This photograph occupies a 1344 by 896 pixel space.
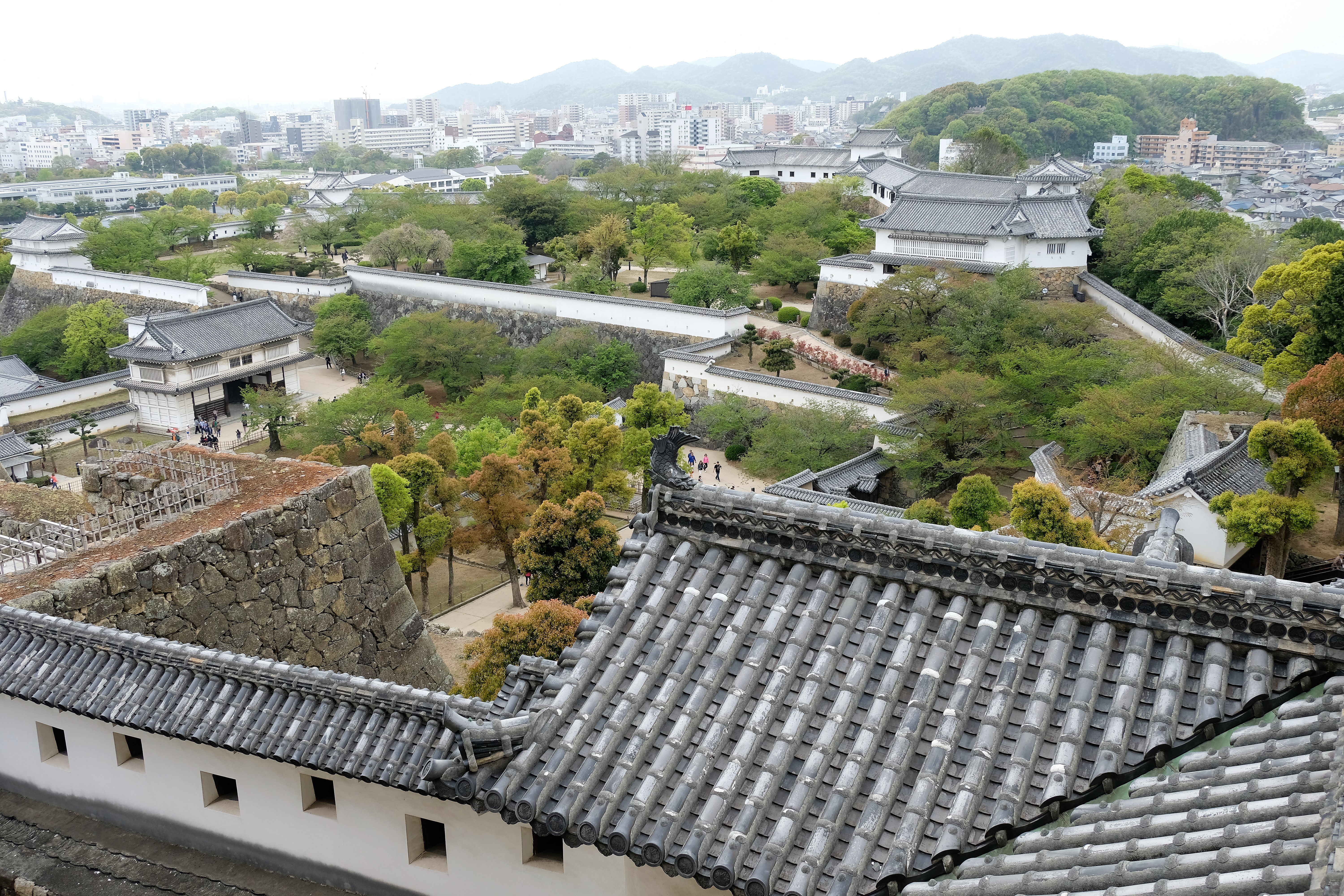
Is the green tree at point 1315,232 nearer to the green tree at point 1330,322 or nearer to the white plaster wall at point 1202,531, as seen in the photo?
the green tree at point 1330,322

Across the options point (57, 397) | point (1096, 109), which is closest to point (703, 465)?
point (57, 397)

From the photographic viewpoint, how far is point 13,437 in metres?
30.0

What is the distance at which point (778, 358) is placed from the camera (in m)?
33.2

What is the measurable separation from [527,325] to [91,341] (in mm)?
18046

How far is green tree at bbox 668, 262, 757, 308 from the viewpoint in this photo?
38719 mm

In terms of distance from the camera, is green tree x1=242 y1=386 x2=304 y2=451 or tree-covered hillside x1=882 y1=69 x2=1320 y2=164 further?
tree-covered hillside x1=882 y1=69 x2=1320 y2=164

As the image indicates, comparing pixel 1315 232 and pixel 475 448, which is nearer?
pixel 475 448

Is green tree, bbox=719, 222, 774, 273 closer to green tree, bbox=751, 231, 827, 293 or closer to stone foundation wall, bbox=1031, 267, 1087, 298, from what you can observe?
green tree, bbox=751, 231, 827, 293

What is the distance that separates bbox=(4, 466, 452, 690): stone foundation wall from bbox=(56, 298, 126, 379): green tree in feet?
109

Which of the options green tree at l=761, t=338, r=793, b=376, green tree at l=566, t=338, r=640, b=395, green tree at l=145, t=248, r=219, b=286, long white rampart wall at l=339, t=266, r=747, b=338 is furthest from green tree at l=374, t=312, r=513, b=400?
green tree at l=145, t=248, r=219, b=286

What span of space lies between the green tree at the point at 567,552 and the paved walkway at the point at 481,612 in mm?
1705

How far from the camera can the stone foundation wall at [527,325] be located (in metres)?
38.1

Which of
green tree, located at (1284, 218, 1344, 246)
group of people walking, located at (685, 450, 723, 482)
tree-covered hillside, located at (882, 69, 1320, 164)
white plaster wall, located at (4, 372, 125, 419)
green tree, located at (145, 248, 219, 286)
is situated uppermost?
tree-covered hillside, located at (882, 69, 1320, 164)

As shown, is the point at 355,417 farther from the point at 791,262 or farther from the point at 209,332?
the point at 791,262
